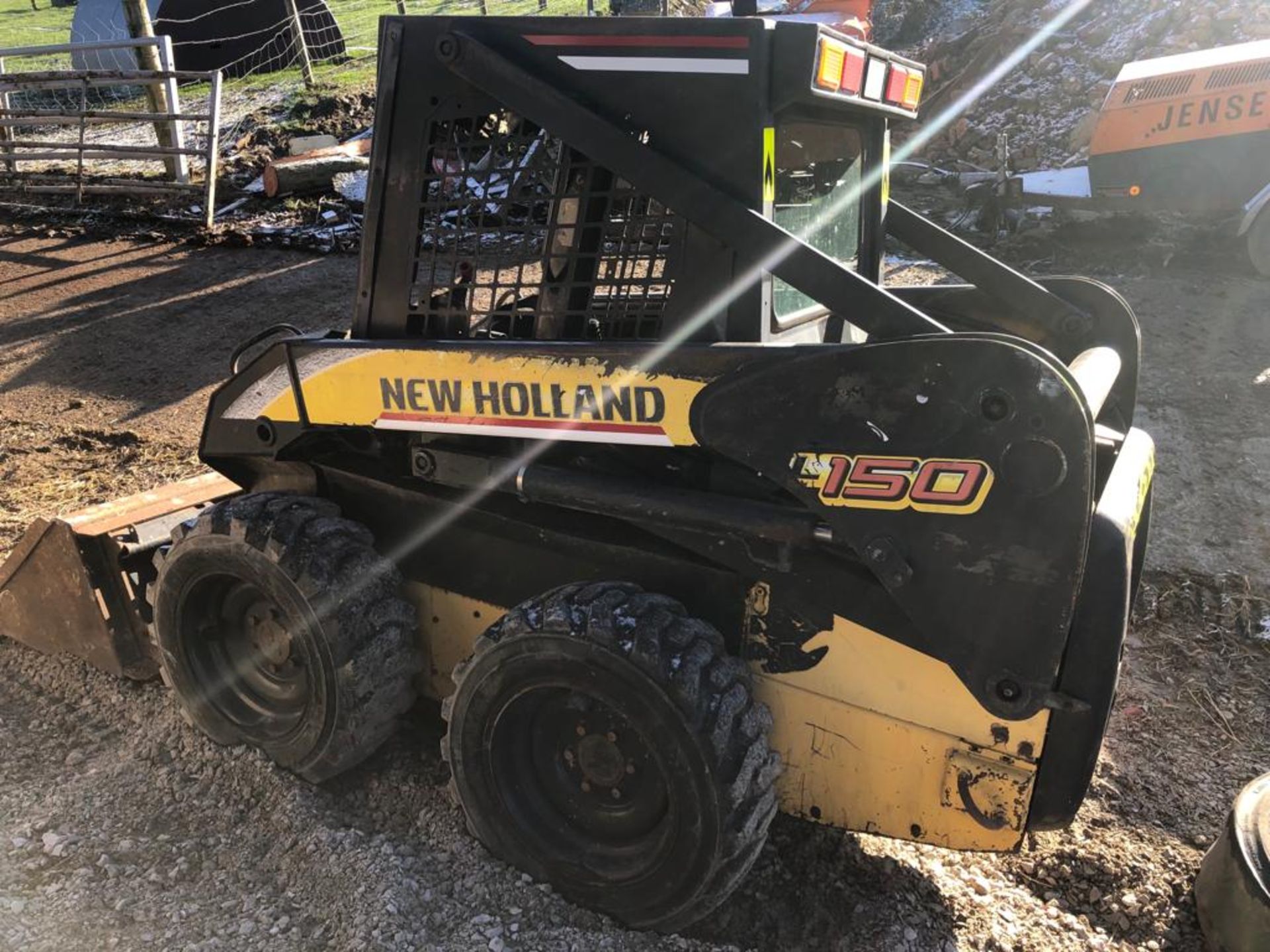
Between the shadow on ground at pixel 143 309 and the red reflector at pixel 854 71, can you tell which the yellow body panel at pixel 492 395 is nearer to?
the red reflector at pixel 854 71

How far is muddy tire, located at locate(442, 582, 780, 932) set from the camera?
92.5 inches

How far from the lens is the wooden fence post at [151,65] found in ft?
37.3

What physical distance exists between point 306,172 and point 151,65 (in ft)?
6.60

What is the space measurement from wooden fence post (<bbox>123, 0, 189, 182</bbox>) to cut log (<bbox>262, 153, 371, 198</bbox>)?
985mm

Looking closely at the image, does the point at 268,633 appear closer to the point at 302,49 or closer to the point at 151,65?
the point at 151,65

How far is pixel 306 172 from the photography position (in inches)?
467

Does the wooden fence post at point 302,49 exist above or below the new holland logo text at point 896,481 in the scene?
below

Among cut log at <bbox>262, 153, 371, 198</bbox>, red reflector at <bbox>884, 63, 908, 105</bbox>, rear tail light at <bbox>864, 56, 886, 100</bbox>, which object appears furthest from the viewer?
cut log at <bbox>262, 153, 371, 198</bbox>

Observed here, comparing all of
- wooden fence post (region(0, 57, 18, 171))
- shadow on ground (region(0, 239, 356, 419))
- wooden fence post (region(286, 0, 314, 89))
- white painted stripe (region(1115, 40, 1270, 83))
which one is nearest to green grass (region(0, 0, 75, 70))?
wooden fence post (region(286, 0, 314, 89))

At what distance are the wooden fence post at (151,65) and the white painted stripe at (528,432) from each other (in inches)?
414

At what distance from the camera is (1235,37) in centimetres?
1293

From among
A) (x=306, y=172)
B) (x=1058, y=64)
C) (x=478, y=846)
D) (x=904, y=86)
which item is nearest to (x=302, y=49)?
(x=306, y=172)

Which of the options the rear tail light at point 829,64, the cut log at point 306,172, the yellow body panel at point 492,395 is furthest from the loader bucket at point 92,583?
the cut log at point 306,172

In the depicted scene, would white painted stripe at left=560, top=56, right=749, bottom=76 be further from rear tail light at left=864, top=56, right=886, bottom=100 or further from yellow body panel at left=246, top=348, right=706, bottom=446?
yellow body panel at left=246, top=348, right=706, bottom=446
